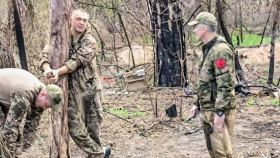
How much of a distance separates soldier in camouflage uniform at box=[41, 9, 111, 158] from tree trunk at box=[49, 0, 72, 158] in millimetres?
95

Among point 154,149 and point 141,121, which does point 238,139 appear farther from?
point 141,121

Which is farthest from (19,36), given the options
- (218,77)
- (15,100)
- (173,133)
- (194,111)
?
(218,77)

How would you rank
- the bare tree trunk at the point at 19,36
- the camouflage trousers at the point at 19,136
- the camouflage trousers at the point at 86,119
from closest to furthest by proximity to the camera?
1. the camouflage trousers at the point at 19,136
2. the camouflage trousers at the point at 86,119
3. the bare tree trunk at the point at 19,36

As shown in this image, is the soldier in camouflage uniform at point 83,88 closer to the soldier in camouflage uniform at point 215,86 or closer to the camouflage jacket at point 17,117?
the camouflage jacket at point 17,117

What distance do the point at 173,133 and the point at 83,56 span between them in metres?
2.86

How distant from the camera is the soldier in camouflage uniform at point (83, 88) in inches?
206

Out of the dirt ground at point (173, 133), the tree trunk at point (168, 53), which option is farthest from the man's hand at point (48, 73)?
the tree trunk at point (168, 53)

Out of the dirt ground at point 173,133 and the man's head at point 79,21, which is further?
the dirt ground at point 173,133

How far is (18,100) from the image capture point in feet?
14.3

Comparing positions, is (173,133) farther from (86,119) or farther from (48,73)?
(48,73)

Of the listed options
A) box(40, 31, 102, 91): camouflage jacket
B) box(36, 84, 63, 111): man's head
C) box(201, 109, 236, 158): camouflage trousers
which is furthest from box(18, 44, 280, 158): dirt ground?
box(36, 84, 63, 111): man's head

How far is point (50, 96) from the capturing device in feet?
14.2

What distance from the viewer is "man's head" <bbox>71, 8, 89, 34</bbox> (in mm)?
5234

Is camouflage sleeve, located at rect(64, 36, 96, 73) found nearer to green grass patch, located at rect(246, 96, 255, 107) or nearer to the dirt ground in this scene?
the dirt ground
